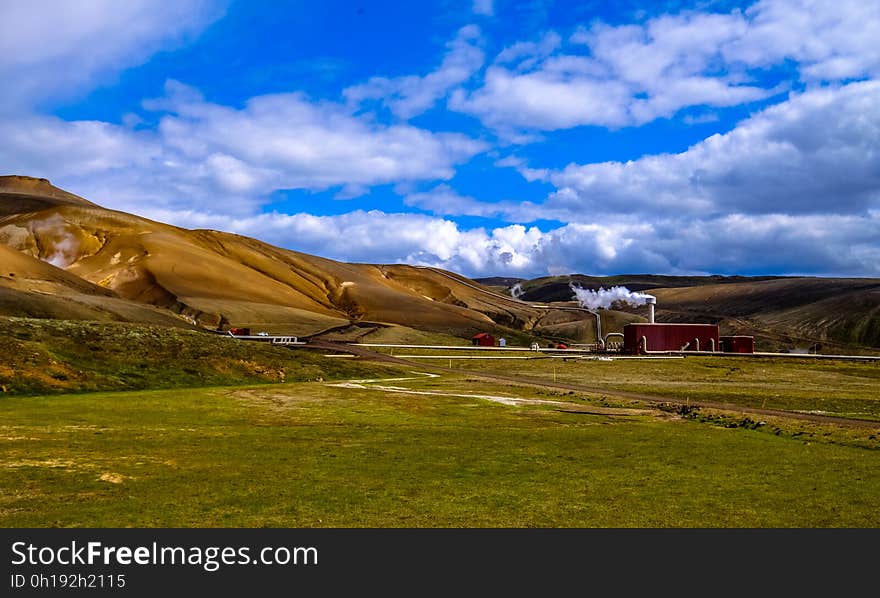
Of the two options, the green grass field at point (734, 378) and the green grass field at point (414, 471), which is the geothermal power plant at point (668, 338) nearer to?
the green grass field at point (734, 378)

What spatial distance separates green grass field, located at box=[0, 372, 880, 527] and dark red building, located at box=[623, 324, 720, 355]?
88.7 metres

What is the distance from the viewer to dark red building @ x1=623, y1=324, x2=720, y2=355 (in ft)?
406

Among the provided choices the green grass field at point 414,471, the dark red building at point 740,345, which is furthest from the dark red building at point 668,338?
the green grass field at point 414,471

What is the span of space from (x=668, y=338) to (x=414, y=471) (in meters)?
113

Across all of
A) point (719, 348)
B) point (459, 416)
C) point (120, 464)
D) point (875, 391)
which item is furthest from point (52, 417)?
point (719, 348)

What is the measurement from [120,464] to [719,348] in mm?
127090

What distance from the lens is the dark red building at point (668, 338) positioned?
123625 mm

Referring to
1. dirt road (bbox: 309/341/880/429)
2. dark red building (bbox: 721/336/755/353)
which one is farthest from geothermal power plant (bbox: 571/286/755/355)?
dirt road (bbox: 309/341/880/429)

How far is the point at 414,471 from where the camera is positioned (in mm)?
20750

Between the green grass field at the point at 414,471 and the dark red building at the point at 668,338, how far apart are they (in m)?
88.7

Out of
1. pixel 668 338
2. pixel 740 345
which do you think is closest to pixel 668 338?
pixel 668 338

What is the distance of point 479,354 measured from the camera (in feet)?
378

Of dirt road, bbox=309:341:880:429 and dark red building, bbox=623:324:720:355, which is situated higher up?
dark red building, bbox=623:324:720:355
